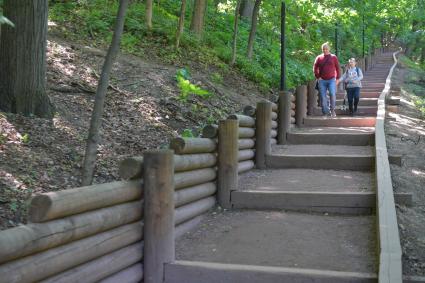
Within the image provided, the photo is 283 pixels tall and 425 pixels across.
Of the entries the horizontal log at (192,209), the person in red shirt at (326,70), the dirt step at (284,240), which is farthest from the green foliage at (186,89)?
the dirt step at (284,240)

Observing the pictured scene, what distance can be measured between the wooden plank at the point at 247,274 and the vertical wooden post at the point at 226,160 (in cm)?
227

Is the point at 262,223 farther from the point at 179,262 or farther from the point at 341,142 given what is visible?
the point at 341,142

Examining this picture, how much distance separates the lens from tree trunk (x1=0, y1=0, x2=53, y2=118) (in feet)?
27.8

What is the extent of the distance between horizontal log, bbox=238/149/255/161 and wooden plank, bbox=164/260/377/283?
3.51 m

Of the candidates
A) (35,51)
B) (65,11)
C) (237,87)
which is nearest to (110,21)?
Answer: (65,11)

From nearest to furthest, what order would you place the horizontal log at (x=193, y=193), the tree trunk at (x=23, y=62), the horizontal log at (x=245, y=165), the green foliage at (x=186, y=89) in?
the horizontal log at (x=193, y=193)
the tree trunk at (x=23, y=62)
the horizontal log at (x=245, y=165)
the green foliage at (x=186, y=89)

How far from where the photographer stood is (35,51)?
8594 mm

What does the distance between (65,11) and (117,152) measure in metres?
8.94

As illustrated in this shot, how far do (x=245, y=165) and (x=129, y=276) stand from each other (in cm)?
438

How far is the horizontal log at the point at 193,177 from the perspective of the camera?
6.23 meters

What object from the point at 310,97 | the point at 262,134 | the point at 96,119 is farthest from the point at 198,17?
the point at 96,119

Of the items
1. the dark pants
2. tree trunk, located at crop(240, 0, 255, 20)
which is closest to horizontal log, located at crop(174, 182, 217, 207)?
the dark pants

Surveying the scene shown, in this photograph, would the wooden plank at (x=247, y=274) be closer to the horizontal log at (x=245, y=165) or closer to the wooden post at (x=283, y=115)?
the horizontal log at (x=245, y=165)

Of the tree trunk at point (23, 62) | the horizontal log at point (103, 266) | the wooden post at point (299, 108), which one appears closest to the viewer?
the horizontal log at point (103, 266)
